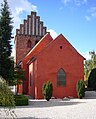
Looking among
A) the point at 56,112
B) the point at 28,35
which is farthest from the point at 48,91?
the point at 28,35

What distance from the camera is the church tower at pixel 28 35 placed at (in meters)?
42.6

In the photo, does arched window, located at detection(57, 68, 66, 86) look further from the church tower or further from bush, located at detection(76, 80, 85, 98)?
the church tower

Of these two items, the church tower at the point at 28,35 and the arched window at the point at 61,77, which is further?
the church tower at the point at 28,35

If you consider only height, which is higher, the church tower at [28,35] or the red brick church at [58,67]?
the church tower at [28,35]

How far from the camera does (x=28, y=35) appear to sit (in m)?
42.9

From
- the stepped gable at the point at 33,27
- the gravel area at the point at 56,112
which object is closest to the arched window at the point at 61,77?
the gravel area at the point at 56,112

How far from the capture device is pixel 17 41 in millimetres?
42094

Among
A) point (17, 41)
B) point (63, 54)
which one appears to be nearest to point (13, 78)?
point (63, 54)

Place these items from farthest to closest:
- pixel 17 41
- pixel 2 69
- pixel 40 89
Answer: pixel 17 41, pixel 40 89, pixel 2 69

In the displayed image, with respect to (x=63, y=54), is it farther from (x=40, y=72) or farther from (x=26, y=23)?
(x=26, y=23)

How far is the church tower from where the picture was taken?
42.6m

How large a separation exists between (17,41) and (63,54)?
1202cm

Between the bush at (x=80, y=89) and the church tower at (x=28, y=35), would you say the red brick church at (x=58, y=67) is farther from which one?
the church tower at (x=28, y=35)

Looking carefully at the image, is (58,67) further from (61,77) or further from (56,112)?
(56,112)
